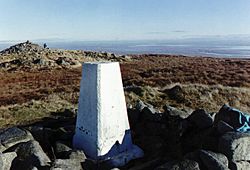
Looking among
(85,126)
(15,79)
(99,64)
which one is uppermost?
(99,64)

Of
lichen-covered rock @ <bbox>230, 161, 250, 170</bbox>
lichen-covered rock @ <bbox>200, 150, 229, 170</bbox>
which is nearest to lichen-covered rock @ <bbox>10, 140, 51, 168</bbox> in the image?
lichen-covered rock @ <bbox>200, 150, 229, 170</bbox>

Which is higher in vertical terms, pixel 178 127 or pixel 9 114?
pixel 178 127

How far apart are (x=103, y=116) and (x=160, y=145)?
2.05 m

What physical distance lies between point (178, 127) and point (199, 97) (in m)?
11.9

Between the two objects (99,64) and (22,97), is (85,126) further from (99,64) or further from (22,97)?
(22,97)

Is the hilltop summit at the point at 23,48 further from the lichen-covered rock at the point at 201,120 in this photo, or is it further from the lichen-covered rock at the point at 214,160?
the lichen-covered rock at the point at 214,160

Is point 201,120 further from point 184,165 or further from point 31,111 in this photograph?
point 31,111

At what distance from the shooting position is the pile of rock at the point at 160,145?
7.73 metres

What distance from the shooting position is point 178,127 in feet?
32.4

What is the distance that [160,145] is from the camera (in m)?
9.66

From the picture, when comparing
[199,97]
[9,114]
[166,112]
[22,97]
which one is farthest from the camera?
[22,97]

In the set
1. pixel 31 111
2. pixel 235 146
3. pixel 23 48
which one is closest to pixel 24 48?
pixel 23 48

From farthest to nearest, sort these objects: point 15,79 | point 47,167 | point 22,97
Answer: point 15,79 < point 22,97 < point 47,167

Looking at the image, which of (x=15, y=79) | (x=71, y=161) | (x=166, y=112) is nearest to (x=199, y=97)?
(x=166, y=112)
